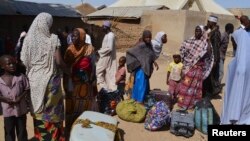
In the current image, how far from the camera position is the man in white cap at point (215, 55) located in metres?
7.47

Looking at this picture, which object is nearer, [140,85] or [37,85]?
[37,85]

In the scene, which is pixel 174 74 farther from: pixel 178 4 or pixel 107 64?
pixel 178 4

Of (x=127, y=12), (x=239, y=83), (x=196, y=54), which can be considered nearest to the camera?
(x=239, y=83)

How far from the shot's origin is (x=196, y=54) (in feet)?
22.4

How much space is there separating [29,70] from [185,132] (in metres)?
2.53

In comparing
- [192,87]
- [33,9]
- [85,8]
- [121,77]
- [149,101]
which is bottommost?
[149,101]

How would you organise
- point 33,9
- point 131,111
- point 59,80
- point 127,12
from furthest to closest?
1. point 127,12
2. point 33,9
3. point 131,111
4. point 59,80

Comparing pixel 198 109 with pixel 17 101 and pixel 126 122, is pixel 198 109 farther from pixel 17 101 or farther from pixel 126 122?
pixel 17 101

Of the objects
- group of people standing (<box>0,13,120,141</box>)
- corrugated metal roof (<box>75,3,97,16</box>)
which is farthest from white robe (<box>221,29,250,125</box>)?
corrugated metal roof (<box>75,3,97,16</box>)

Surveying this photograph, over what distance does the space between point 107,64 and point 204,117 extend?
6.87 feet

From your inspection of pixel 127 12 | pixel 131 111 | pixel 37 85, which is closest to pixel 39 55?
pixel 37 85

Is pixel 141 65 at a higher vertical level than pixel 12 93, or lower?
higher

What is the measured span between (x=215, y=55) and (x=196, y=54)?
1130 mm

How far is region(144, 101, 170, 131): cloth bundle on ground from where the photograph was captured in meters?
5.75
